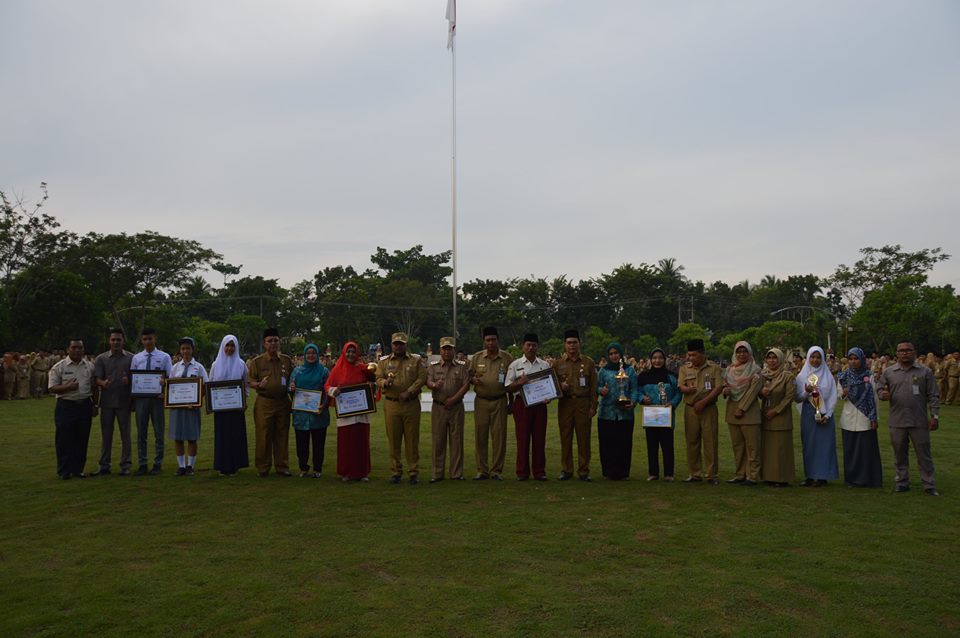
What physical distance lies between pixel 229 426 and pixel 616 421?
210 inches

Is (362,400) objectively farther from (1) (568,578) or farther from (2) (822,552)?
(2) (822,552)

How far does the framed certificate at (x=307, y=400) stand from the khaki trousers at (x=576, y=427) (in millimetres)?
3278

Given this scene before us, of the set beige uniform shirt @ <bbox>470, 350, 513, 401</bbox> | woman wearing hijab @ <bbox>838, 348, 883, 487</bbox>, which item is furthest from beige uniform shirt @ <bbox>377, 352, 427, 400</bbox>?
woman wearing hijab @ <bbox>838, 348, 883, 487</bbox>

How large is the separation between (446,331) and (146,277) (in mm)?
27105

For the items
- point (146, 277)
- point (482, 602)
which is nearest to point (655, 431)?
point (482, 602)

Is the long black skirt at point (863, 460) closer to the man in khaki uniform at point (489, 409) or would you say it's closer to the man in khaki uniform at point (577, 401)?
the man in khaki uniform at point (577, 401)

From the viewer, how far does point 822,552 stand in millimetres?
7004

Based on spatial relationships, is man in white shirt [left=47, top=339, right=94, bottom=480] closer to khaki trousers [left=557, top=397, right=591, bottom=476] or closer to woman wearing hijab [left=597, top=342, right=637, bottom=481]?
khaki trousers [left=557, top=397, right=591, bottom=476]

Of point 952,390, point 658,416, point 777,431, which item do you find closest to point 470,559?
point 658,416

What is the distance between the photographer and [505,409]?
36.4ft

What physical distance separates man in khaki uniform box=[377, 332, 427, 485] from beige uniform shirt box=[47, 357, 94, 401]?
3.99 m

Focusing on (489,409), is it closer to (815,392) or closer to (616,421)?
(616,421)

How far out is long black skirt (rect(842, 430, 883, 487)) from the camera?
10461mm

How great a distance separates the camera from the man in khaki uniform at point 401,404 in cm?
1070
